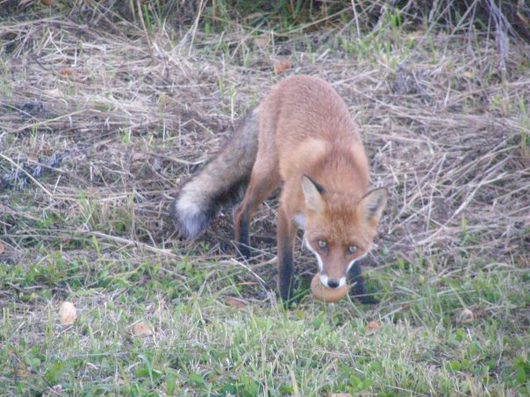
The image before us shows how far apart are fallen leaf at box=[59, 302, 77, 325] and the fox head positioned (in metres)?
1.30

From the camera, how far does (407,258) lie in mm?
5797

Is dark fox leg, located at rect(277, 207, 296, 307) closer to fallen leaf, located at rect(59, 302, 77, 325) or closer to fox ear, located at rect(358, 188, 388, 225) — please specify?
fox ear, located at rect(358, 188, 388, 225)

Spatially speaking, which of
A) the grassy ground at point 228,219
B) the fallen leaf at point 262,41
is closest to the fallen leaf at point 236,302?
the grassy ground at point 228,219

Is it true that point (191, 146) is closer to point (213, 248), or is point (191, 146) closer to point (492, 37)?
point (213, 248)

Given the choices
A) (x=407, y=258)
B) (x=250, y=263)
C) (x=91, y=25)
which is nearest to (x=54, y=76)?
(x=91, y=25)

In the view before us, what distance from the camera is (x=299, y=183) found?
17.9 ft

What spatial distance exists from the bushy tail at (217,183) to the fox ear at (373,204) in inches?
51.7

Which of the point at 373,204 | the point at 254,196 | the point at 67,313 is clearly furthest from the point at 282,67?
the point at 67,313

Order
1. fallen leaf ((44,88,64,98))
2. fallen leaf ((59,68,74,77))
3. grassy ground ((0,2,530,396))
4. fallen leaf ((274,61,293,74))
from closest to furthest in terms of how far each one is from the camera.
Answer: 1. grassy ground ((0,2,530,396))
2. fallen leaf ((44,88,64,98))
3. fallen leaf ((59,68,74,77))
4. fallen leaf ((274,61,293,74))

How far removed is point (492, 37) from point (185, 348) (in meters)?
5.24

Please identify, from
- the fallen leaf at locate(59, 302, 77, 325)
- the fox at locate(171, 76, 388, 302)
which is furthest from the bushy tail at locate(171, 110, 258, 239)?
the fallen leaf at locate(59, 302, 77, 325)

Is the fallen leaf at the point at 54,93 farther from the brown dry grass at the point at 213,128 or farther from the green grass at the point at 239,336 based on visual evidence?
the green grass at the point at 239,336

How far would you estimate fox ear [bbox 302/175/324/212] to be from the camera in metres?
4.96

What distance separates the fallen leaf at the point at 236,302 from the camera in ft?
17.0
